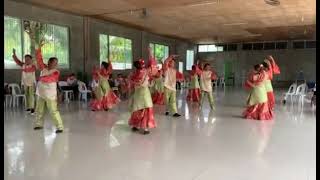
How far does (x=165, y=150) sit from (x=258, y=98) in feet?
11.6

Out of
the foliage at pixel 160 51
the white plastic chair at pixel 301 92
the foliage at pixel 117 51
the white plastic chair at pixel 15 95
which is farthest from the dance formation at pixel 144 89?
the foliage at pixel 160 51

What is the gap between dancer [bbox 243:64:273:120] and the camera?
719cm

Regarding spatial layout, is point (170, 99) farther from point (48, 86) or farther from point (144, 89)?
point (48, 86)

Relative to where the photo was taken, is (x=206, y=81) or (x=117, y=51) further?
(x=117, y=51)

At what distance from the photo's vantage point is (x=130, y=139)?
4.99 m

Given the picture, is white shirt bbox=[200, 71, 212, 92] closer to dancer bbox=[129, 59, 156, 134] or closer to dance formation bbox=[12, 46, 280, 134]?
dance formation bbox=[12, 46, 280, 134]

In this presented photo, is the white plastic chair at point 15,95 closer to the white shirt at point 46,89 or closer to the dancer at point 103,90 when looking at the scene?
the dancer at point 103,90

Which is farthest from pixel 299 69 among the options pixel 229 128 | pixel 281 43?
pixel 229 128

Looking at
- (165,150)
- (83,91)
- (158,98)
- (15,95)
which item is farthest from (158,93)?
(165,150)

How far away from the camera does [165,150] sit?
433cm

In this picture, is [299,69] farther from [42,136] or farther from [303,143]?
[42,136]

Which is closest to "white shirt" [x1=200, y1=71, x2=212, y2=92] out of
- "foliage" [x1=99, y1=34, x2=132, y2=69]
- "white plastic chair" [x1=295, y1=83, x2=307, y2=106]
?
"white plastic chair" [x1=295, y1=83, x2=307, y2=106]

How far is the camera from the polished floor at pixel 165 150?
3.37 metres

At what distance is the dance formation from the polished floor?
0.32m
